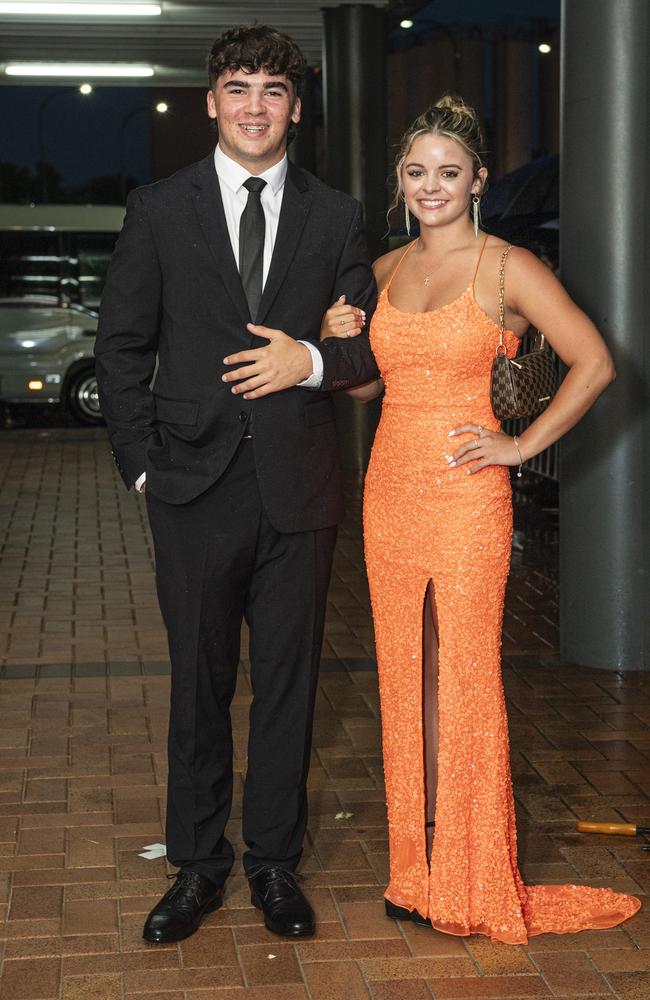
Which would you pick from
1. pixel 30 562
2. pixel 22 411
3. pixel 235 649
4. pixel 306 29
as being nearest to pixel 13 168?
pixel 22 411

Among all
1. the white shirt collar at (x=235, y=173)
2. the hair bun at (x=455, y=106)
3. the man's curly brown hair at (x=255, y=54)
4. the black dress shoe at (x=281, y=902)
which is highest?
the man's curly brown hair at (x=255, y=54)

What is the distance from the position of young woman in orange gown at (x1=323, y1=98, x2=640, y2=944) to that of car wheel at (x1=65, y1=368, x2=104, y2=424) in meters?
14.3

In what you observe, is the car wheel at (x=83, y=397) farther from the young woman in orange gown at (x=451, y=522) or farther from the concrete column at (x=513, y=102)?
the concrete column at (x=513, y=102)

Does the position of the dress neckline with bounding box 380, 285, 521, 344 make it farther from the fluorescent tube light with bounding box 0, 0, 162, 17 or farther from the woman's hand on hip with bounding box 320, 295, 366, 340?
the fluorescent tube light with bounding box 0, 0, 162, 17

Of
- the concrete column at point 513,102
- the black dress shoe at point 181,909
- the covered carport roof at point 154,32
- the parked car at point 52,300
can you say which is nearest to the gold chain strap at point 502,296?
the black dress shoe at point 181,909

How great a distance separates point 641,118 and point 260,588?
3163 mm

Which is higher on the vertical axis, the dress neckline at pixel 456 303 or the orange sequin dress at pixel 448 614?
the dress neckline at pixel 456 303

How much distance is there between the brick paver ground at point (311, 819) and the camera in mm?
3463

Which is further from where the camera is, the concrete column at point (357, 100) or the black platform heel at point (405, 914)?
the concrete column at point (357, 100)

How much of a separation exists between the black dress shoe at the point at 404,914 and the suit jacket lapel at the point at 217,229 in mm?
1557

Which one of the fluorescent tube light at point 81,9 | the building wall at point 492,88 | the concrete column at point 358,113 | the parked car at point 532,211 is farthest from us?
the building wall at point 492,88

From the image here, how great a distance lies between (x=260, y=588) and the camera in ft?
12.2

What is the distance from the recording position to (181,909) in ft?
12.0

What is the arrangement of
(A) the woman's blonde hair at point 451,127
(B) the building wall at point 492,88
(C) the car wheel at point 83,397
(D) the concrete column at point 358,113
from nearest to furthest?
(A) the woman's blonde hair at point 451,127
(D) the concrete column at point 358,113
(C) the car wheel at point 83,397
(B) the building wall at point 492,88
